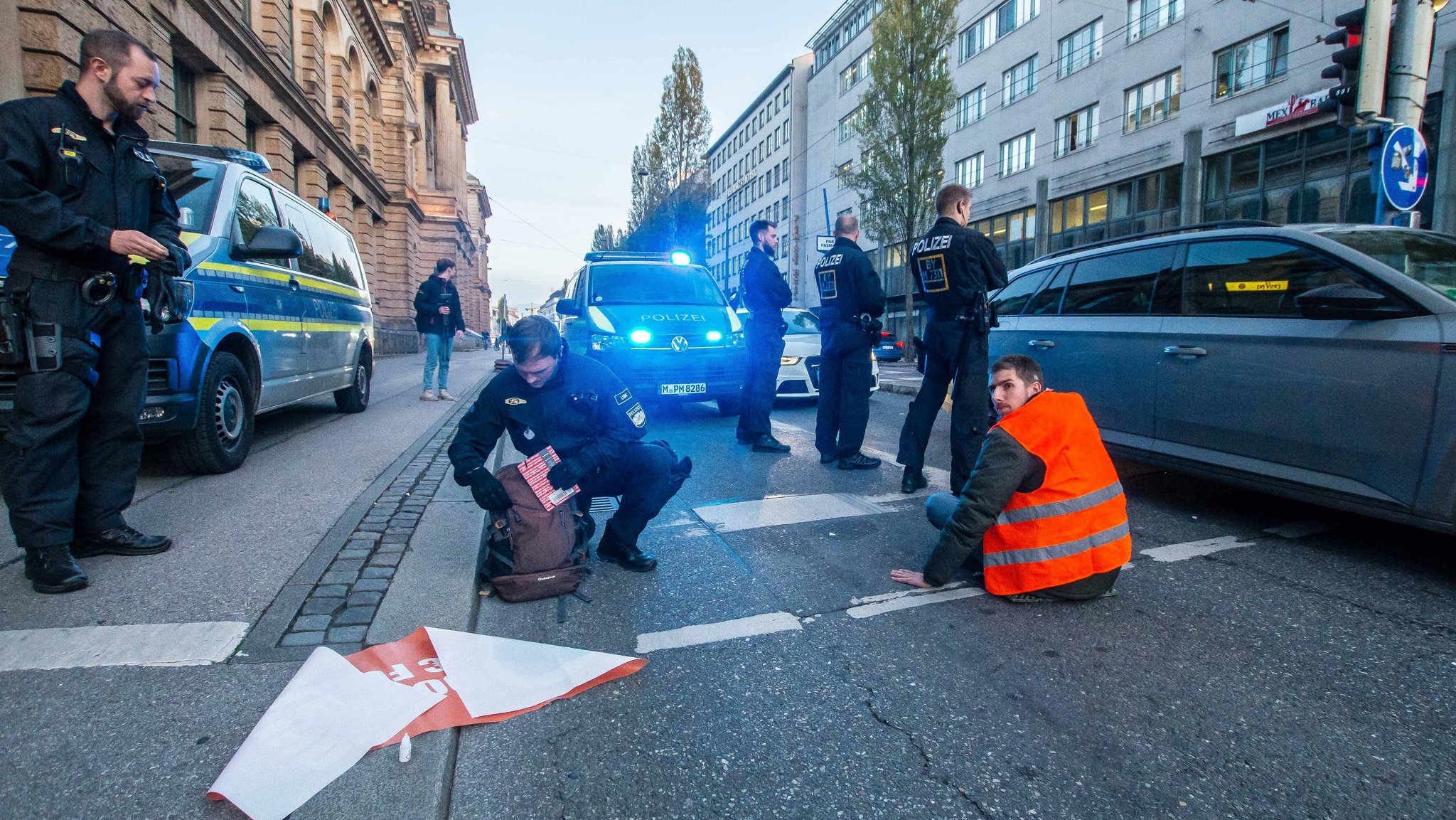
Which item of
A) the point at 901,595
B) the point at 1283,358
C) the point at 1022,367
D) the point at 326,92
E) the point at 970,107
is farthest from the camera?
the point at 970,107

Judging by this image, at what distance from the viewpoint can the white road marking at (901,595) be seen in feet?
10.7

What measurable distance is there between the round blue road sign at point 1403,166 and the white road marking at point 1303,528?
13.8ft

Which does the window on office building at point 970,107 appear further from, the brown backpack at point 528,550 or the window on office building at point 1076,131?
the brown backpack at point 528,550

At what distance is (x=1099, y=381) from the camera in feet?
16.8

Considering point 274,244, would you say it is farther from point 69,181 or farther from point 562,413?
point 562,413

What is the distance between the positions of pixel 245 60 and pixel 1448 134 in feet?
87.5

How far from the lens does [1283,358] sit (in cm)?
393

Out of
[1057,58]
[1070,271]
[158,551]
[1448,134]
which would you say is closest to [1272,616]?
[1070,271]

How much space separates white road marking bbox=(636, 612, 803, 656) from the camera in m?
2.87

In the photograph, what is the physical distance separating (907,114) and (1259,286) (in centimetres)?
2729

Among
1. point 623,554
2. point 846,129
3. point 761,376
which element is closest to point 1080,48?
point 846,129

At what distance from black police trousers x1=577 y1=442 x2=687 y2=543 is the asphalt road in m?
0.29

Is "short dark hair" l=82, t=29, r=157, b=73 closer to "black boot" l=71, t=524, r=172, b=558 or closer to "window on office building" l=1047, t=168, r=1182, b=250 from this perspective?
"black boot" l=71, t=524, r=172, b=558

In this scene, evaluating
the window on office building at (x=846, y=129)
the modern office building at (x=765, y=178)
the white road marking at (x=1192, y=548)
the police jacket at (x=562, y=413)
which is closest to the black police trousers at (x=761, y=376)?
the police jacket at (x=562, y=413)
